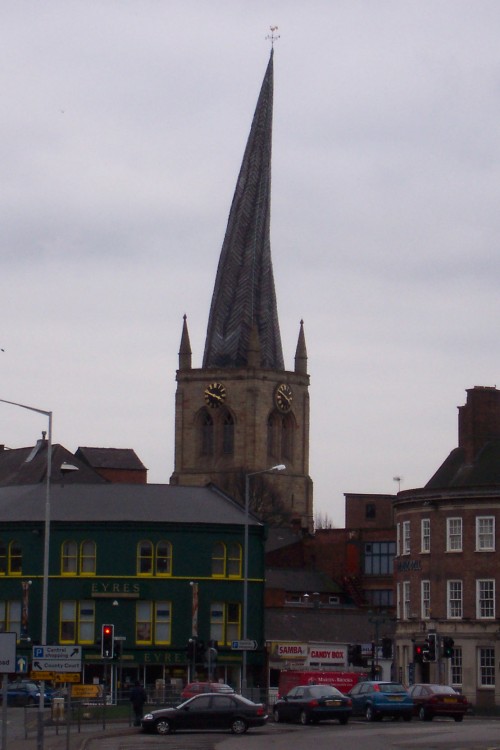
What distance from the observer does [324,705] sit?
56.2 m

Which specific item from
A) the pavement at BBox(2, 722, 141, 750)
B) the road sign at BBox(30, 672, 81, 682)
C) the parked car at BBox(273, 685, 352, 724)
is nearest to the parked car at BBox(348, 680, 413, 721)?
the parked car at BBox(273, 685, 352, 724)

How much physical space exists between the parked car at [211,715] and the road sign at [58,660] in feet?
37.9

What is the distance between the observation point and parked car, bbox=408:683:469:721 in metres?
59.8

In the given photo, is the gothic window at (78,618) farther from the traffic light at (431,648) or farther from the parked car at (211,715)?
the parked car at (211,715)

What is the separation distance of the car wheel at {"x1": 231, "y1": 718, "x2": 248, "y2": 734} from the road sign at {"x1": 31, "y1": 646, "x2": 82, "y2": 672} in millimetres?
11512

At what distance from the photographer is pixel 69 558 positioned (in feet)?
278

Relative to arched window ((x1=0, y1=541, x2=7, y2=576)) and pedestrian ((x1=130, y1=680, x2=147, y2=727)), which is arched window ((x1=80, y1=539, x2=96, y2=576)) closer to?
arched window ((x1=0, y1=541, x2=7, y2=576))

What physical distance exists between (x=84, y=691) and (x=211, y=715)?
16351 mm

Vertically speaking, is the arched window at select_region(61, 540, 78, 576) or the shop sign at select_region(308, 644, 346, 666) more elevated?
the arched window at select_region(61, 540, 78, 576)

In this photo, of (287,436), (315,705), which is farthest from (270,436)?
(315,705)

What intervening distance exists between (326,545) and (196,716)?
8716 cm

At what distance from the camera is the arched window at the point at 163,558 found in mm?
85000

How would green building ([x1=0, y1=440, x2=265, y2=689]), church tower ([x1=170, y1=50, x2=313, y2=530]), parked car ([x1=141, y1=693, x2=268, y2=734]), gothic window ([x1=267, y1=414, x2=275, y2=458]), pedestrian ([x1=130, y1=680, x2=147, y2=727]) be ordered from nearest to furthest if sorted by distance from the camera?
parked car ([x1=141, y1=693, x2=268, y2=734]), pedestrian ([x1=130, y1=680, x2=147, y2=727]), green building ([x1=0, y1=440, x2=265, y2=689]), church tower ([x1=170, y1=50, x2=313, y2=530]), gothic window ([x1=267, y1=414, x2=275, y2=458])

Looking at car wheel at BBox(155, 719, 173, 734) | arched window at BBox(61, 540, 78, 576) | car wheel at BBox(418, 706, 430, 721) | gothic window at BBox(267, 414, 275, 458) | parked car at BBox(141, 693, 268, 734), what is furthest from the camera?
gothic window at BBox(267, 414, 275, 458)
